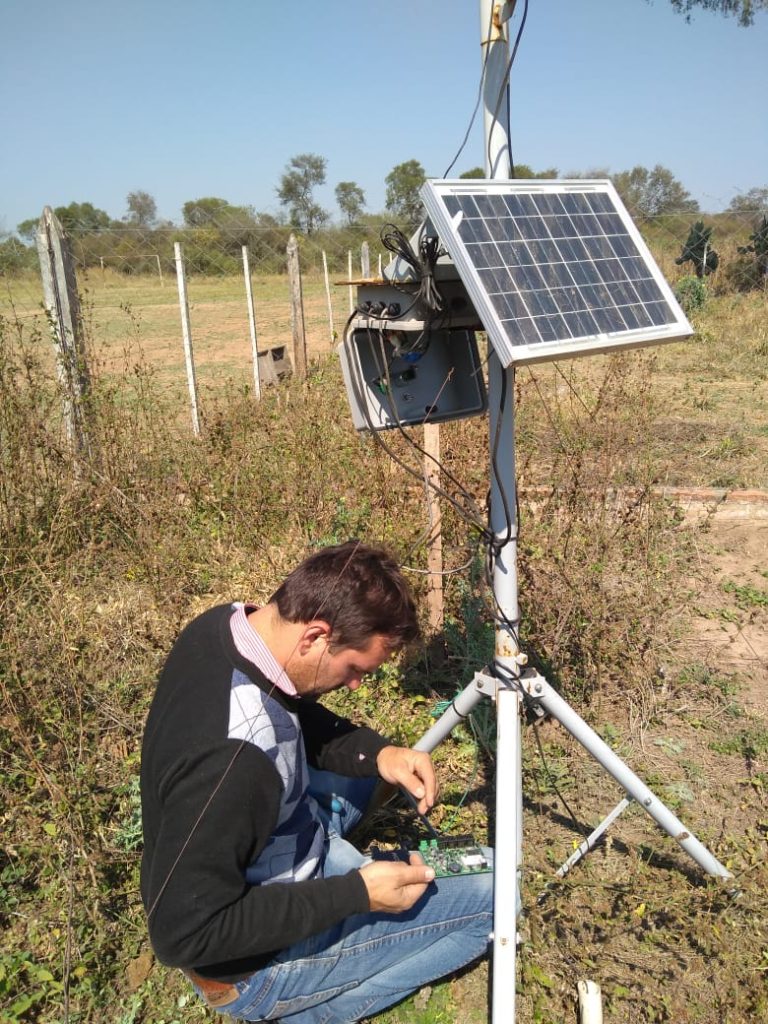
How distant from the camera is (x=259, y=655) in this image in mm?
1774

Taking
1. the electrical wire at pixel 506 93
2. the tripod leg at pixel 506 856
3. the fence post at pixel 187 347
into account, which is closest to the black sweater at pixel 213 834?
the tripod leg at pixel 506 856

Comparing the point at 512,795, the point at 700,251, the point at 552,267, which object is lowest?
the point at 512,795

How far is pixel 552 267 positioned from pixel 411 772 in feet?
4.75

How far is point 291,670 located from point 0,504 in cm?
282

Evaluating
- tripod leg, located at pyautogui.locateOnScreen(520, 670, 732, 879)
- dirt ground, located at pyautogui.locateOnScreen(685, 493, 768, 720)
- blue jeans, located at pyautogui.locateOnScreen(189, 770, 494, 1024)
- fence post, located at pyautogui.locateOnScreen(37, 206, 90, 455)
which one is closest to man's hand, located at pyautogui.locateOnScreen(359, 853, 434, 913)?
blue jeans, located at pyautogui.locateOnScreen(189, 770, 494, 1024)

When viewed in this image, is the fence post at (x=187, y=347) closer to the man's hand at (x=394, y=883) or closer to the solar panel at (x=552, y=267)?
the solar panel at (x=552, y=267)

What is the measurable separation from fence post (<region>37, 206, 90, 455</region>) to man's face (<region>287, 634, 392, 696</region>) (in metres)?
3.15

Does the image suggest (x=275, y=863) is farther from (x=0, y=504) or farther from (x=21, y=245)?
(x=21, y=245)

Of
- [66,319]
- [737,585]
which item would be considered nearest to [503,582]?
[737,585]

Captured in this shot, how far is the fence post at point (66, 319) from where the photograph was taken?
453 cm

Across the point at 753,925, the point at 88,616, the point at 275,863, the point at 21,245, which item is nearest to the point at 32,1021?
the point at 275,863

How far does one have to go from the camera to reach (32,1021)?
6.92ft

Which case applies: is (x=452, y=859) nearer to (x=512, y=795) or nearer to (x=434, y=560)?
(x=512, y=795)

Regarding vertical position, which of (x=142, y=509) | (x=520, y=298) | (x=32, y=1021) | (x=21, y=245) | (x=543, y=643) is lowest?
(x=32, y=1021)
